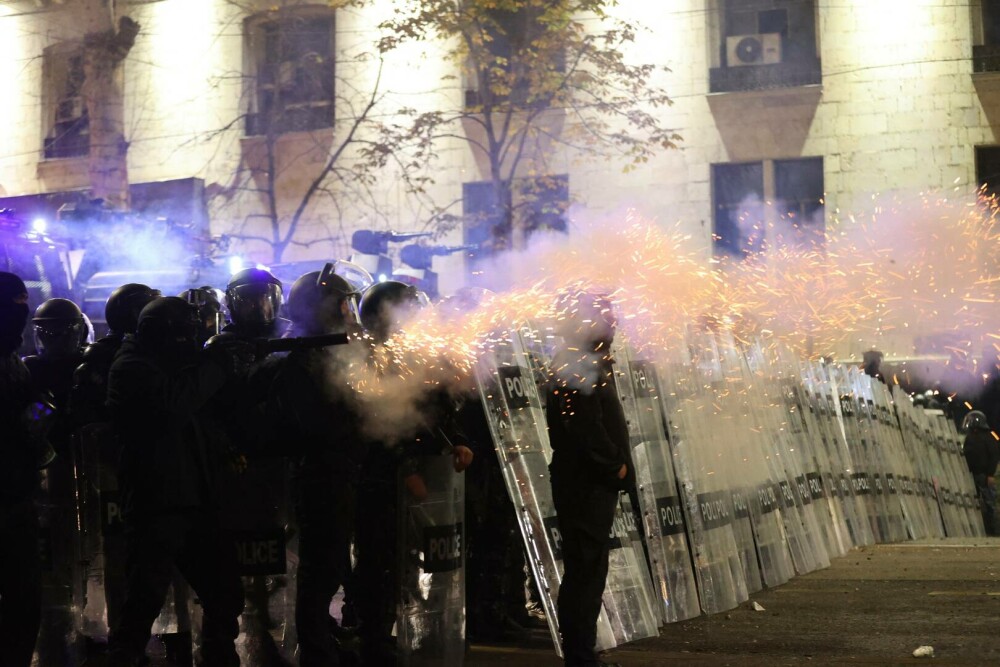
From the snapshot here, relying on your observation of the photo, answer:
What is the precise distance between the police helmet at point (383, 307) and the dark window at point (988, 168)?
59.1ft

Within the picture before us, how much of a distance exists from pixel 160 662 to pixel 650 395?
3.54 meters

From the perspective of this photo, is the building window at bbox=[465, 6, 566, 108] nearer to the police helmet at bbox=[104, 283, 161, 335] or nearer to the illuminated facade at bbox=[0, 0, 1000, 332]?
the illuminated facade at bbox=[0, 0, 1000, 332]

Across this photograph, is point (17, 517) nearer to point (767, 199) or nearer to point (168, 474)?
point (168, 474)

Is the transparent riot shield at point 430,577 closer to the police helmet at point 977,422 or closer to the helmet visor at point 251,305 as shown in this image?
the helmet visor at point 251,305

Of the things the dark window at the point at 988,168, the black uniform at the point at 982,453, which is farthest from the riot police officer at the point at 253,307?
the dark window at the point at 988,168

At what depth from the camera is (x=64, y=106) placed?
85.2 ft

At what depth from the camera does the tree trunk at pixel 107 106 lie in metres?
22.5

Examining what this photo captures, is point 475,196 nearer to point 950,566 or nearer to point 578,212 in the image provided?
point 578,212

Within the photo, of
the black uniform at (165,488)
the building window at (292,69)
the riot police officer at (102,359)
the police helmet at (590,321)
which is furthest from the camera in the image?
the building window at (292,69)

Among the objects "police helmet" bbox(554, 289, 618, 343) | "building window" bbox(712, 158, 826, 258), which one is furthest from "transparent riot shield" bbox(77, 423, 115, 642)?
"building window" bbox(712, 158, 826, 258)

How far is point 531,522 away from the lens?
7090 mm

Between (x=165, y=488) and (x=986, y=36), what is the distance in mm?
20760

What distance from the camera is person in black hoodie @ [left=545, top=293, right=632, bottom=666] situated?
627cm

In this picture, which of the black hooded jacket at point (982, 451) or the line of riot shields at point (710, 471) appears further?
the black hooded jacket at point (982, 451)
